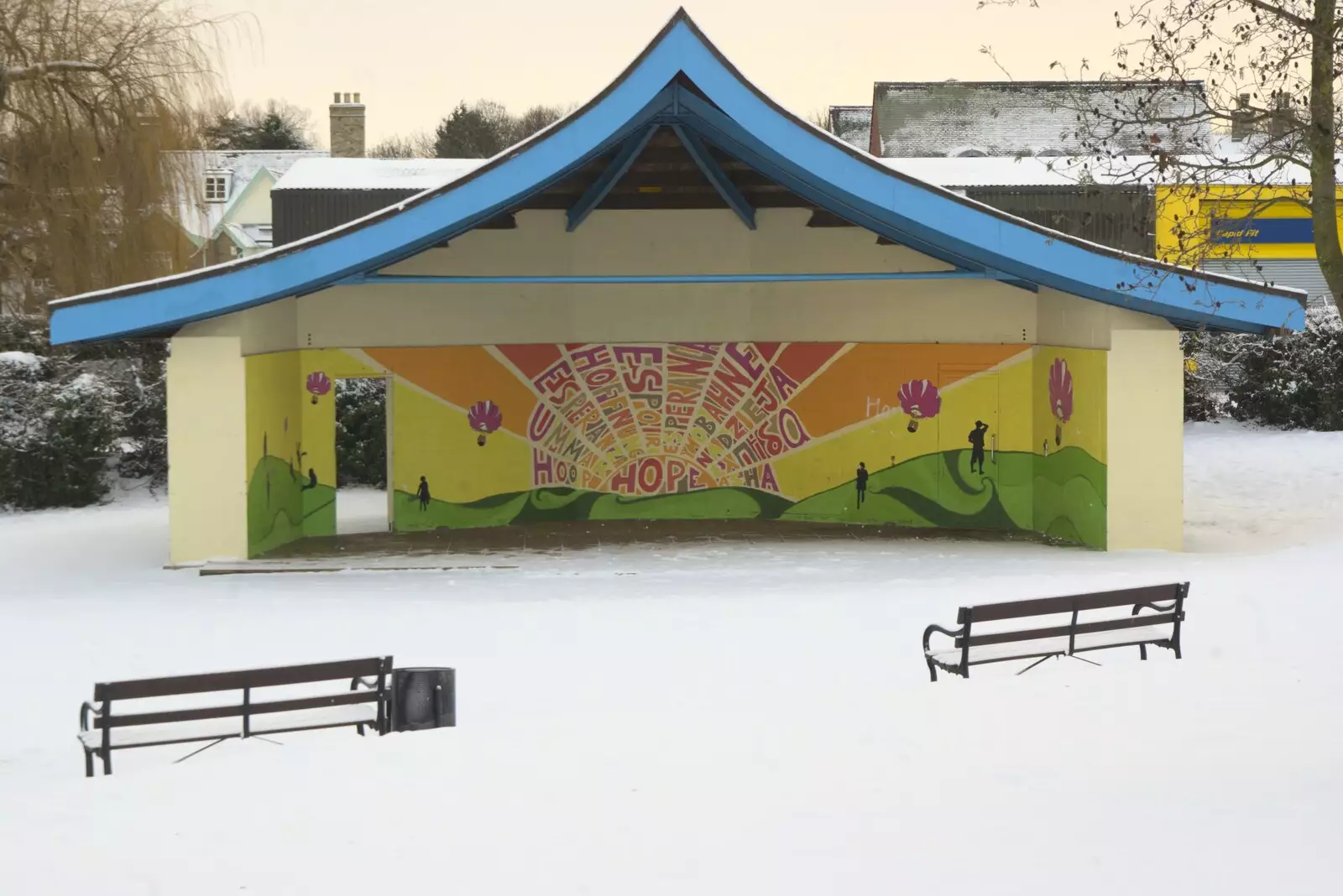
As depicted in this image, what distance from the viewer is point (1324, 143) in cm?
893

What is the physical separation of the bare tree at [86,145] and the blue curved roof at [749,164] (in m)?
8.16

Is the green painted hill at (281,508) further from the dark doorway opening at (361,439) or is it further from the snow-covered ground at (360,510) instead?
the dark doorway opening at (361,439)

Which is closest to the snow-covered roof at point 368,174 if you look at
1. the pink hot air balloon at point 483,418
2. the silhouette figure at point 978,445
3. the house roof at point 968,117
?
the pink hot air balloon at point 483,418

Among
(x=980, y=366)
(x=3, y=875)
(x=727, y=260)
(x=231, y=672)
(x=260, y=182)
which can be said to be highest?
(x=260, y=182)

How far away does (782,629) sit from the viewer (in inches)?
459

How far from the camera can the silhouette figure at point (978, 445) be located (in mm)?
18375

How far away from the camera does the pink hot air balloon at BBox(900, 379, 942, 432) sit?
18.5 meters

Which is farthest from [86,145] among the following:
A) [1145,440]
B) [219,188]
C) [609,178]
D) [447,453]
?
[219,188]

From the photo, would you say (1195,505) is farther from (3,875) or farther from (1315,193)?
(3,875)

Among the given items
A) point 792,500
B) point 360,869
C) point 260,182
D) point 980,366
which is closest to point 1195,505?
point 980,366

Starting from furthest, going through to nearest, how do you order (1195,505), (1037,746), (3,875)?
1. (1195,505)
2. (1037,746)
3. (3,875)

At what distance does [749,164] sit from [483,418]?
5.37 m

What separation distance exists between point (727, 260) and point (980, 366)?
3264mm

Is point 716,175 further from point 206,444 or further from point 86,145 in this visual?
point 86,145
